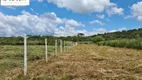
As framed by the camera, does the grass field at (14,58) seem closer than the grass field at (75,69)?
No

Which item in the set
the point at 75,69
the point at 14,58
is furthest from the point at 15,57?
the point at 75,69

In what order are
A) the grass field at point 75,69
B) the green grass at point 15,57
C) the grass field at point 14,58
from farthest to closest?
1. the green grass at point 15,57
2. the grass field at point 14,58
3. the grass field at point 75,69

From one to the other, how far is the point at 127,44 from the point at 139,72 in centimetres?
2878

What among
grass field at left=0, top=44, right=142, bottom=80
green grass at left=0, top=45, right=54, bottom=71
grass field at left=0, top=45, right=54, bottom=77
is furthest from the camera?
green grass at left=0, top=45, right=54, bottom=71

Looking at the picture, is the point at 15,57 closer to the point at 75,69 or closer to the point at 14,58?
the point at 14,58

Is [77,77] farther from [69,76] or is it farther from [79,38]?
[79,38]

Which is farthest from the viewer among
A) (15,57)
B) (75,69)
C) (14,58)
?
(15,57)

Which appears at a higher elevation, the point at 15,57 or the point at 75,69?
the point at 15,57

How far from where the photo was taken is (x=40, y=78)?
6281 mm

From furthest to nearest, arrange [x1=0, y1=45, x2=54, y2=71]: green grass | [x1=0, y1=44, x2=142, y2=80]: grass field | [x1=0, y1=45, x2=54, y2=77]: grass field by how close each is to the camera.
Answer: [x1=0, y1=45, x2=54, y2=71]: green grass < [x1=0, y1=45, x2=54, y2=77]: grass field < [x1=0, y1=44, x2=142, y2=80]: grass field

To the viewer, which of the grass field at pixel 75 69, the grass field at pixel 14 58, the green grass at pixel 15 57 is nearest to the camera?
the grass field at pixel 75 69

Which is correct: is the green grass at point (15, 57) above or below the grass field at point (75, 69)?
above

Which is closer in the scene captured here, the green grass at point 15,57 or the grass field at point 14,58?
the grass field at point 14,58

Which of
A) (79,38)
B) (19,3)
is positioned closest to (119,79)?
(19,3)
